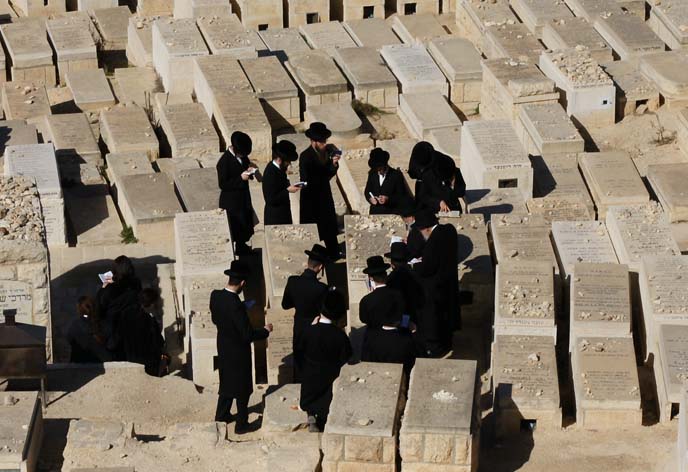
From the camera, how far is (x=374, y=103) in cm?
2436

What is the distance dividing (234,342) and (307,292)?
2.80 ft

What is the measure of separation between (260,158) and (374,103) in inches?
94.1

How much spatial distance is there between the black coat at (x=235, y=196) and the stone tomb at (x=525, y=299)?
3001 millimetres

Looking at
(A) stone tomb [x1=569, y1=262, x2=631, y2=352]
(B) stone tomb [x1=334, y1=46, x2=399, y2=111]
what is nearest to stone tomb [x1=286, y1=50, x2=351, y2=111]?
(B) stone tomb [x1=334, y1=46, x2=399, y2=111]

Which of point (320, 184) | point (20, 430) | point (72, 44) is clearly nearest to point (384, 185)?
point (320, 184)

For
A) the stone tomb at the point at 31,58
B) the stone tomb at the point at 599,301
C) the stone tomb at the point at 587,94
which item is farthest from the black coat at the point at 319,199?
the stone tomb at the point at 31,58

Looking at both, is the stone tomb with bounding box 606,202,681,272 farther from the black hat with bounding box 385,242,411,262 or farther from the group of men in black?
the black hat with bounding box 385,242,411,262

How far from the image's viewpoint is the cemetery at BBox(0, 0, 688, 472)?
14703 millimetres

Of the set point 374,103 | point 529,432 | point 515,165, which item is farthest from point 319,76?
point 529,432

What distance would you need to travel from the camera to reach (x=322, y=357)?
1497cm

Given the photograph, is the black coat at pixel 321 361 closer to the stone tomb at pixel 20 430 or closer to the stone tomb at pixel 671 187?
the stone tomb at pixel 20 430

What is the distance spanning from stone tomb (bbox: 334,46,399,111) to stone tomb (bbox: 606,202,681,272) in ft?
20.1

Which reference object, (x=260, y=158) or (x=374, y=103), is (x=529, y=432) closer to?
(x=260, y=158)

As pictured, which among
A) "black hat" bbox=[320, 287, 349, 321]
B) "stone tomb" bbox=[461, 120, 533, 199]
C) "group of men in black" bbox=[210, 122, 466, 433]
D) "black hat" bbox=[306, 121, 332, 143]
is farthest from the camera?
"stone tomb" bbox=[461, 120, 533, 199]
